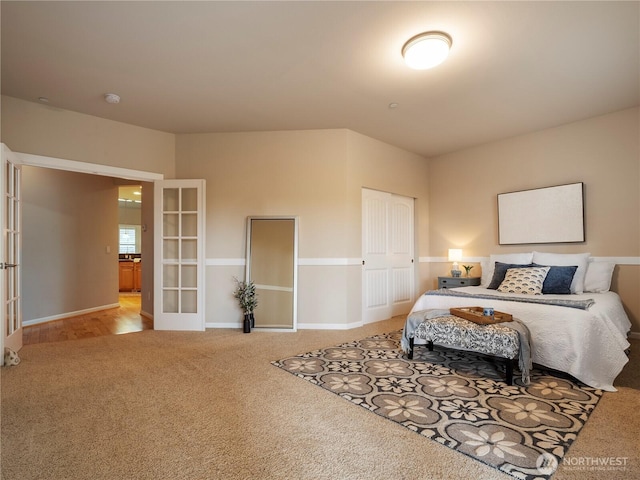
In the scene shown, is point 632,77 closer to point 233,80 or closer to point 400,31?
point 400,31

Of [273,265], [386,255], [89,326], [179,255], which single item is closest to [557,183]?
[386,255]

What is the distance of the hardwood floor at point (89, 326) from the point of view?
4.13 m

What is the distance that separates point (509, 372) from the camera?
8.28ft

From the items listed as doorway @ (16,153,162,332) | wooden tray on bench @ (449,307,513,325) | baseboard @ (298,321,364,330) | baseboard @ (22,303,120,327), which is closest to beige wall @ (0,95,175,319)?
doorway @ (16,153,162,332)

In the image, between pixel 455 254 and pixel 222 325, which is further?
pixel 455 254

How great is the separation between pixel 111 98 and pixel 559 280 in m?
5.17

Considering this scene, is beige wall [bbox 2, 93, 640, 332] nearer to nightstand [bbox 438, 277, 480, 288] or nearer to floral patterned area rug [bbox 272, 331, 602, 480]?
nightstand [bbox 438, 277, 480, 288]

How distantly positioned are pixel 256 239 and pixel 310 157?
1338 mm

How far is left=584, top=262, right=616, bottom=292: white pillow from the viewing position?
3.75 metres

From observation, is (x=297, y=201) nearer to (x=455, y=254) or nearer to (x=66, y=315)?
(x=455, y=254)

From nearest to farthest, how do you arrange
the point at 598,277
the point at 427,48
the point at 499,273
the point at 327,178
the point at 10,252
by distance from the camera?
the point at 427,48, the point at 10,252, the point at 598,277, the point at 499,273, the point at 327,178

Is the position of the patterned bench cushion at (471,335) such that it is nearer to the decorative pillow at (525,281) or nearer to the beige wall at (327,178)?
the decorative pillow at (525,281)

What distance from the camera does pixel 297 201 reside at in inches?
180

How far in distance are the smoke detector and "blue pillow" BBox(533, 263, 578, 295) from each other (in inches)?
197
